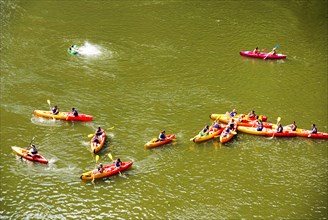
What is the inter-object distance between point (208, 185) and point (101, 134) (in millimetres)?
10185

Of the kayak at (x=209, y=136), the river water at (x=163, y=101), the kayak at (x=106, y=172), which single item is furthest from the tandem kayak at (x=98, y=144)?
the kayak at (x=209, y=136)

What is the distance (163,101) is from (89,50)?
43.1 feet

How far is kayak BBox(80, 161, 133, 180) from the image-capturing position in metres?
32.7

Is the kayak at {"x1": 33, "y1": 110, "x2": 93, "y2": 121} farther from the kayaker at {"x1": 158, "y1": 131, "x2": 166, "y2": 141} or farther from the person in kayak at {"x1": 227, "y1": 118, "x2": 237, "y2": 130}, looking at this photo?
the person in kayak at {"x1": 227, "y1": 118, "x2": 237, "y2": 130}

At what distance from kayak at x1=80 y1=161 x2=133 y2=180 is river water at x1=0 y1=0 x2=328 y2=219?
57cm

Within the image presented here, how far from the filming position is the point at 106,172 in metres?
33.2

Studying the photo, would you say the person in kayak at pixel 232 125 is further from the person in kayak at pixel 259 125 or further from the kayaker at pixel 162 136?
the kayaker at pixel 162 136

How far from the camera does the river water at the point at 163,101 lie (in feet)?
106

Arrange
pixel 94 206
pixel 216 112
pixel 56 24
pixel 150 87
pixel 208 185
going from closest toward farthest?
pixel 94 206, pixel 208 185, pixel 216 112, pixel 150 87, pixel 56 24

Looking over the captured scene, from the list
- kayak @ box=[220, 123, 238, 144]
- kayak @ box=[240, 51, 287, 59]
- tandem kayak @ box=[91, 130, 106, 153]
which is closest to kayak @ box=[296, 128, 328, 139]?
kayak @ box=[220, 123, 238, 144]

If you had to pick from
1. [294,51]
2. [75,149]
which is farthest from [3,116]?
[294,51]

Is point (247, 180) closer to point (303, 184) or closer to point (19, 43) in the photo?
point (303, 184)

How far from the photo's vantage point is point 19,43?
50781 mm

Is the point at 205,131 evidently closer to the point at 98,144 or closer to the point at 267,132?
the point at 267,132
